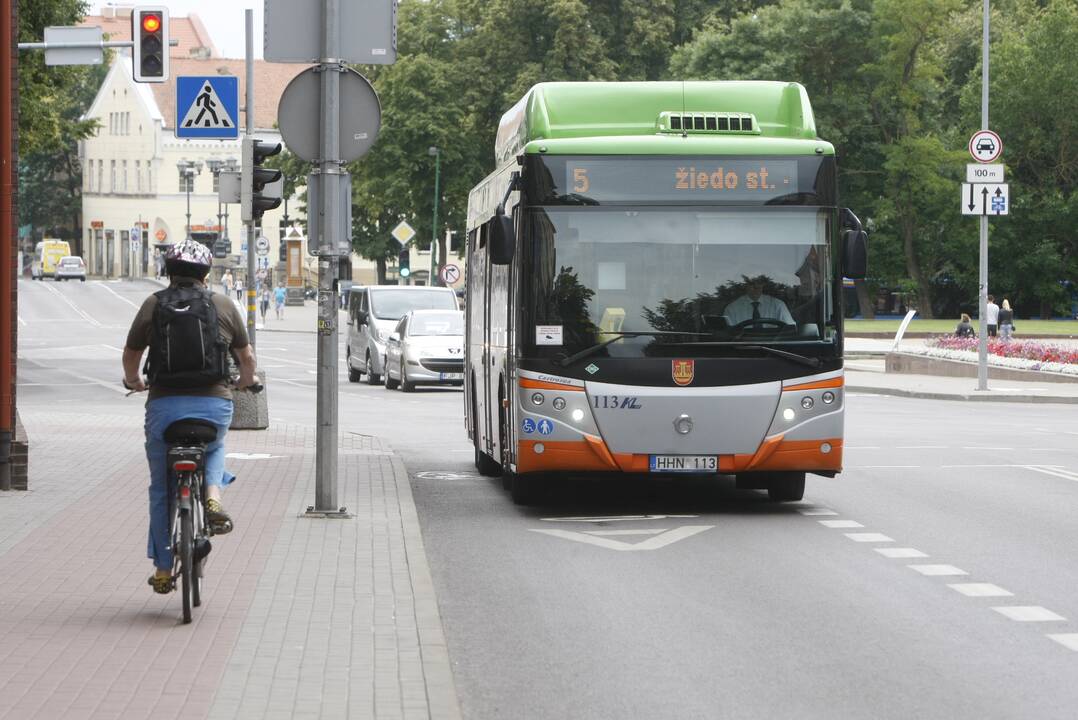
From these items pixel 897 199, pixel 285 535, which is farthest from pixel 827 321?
pixel 897 199

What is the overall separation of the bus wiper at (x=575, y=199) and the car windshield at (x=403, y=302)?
24.2 meters

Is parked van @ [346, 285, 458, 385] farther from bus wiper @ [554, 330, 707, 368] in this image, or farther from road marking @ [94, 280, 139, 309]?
road marking @ [94, 280, 139, 309]

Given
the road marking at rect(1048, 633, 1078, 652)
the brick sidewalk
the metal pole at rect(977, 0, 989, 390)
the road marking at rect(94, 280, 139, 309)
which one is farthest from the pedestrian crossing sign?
the road marking at rect(94, 280, 139, 309)

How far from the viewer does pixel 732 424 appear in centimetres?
1360

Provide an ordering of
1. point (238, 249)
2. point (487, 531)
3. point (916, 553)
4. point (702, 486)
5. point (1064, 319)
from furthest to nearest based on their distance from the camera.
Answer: point (238, 249) → point (1064, 319) → point (702, 486) → point (487, 531) → point (916, 553)

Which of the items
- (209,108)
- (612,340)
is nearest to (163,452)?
(612,340)

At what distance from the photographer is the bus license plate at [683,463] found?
13.6 metres

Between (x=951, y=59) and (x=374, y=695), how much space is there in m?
77.5

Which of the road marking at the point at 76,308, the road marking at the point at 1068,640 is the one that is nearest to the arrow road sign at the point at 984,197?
the road marking at the point at 1068,640

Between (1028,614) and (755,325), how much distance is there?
4.75 metres

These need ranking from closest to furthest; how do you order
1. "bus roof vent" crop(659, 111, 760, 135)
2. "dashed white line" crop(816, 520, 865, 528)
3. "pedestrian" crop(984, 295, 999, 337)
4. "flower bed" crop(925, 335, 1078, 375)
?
1. "dashed white line" crop(816, 520, 865, 528)
2. "bus roof vent" crop(659, 111, 760, 135)
3. "flower bed" crop(925, 335, 1078, 375)
4. "pedestrian" crop(984, 295, 999, 337)

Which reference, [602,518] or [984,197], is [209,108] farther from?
[984,197]

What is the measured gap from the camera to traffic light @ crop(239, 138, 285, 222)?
1759cm

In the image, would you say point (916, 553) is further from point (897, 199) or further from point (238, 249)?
point (238, 249)
